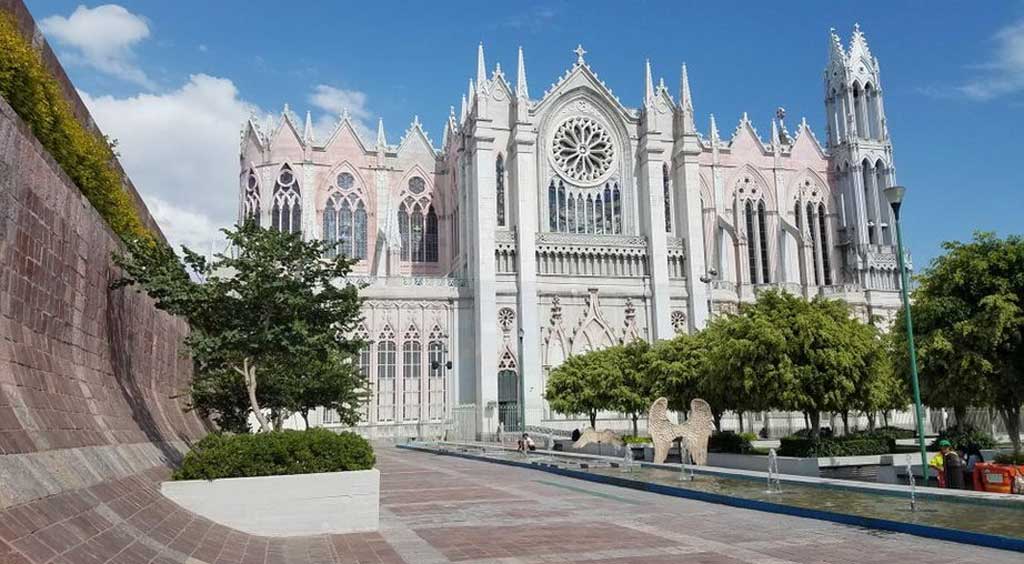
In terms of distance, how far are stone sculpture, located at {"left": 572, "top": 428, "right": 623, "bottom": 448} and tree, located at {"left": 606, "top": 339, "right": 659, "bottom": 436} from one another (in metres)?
2.40

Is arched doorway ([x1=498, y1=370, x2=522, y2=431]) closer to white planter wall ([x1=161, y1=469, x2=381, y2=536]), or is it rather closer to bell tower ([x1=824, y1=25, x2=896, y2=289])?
bell tower ([x1=824, y1=25, x2=896, y2=289])

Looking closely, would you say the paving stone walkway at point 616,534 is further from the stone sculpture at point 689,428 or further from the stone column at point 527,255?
the stone column at point 527,255

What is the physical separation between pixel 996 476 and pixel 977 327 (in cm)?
407

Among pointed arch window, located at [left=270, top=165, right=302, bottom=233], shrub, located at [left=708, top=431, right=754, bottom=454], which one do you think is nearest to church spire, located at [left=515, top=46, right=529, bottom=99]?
pointed arch window, located at [left=270, top=165, right=302, bottom=233]

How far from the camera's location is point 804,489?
16.8 m

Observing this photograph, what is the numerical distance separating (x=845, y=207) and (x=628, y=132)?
1729cm

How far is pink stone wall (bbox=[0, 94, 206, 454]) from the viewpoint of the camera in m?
9.34

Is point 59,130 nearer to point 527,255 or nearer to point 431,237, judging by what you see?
point 527,255

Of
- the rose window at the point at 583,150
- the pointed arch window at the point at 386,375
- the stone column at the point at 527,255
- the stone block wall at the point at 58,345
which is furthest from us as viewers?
the rose window at the point at 583,150

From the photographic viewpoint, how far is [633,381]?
34781 millimetres

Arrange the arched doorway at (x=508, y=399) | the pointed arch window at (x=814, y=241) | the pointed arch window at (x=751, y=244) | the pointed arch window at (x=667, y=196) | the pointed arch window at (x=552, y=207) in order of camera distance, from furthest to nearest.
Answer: the pointed arch window at (x=814, y=241) → the pointed arch window at (x=751, y=244) → the pointed arch window at (x=667, y=196) → the pointed arch window at (x=552, y=207) → the arched doorway at (x=508, y=399)

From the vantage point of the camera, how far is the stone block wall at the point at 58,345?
28.8 ft

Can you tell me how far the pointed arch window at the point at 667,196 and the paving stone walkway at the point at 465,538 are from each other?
3838 cm

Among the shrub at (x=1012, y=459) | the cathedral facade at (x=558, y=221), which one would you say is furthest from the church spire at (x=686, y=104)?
the shrub at (x=1012, y=459)
